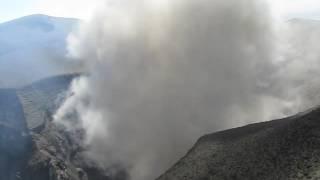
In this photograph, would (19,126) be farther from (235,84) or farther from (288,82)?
(288,82)

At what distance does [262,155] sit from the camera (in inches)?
2945

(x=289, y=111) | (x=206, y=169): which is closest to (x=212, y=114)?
(x=289, y=111)

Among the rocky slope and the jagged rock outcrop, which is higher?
the rocky slope

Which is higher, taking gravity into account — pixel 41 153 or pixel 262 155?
pixel 41 153

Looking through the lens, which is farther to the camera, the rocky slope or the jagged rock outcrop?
the rocky slope

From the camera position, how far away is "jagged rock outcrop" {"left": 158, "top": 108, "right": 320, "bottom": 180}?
6669 cm

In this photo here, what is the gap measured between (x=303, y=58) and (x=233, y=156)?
128 m

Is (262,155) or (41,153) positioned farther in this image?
(41,153)

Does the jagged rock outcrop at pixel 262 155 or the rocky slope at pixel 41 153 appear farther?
the rocky slope at pixel 41 153

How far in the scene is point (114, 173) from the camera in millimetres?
173000

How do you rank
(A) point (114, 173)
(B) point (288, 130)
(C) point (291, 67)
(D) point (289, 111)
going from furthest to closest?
(C) point (291, 67) < (A) point (114, 173) < (D) point (289, 111) < (B) point (288, 130)

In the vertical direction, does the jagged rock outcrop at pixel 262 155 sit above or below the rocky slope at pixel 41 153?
below

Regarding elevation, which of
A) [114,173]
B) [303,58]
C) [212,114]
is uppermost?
[303,58]

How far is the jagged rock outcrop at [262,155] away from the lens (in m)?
66.7
